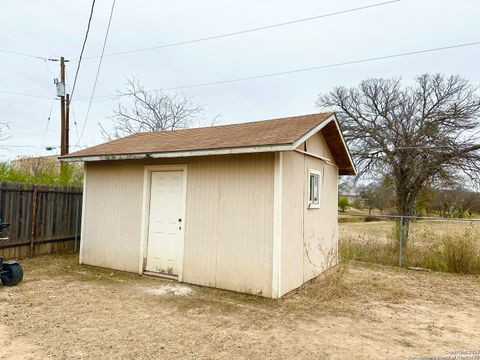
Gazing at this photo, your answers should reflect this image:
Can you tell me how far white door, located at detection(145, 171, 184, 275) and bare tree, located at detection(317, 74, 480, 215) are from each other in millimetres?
9915

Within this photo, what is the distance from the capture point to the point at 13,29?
9305mm

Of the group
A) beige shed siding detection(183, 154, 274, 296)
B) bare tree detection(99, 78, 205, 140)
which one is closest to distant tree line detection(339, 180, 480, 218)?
beige shed siding detection(183, 154, 274, 296)

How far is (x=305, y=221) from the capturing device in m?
6.14

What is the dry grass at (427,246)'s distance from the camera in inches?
299

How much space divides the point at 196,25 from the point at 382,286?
28.3 feet

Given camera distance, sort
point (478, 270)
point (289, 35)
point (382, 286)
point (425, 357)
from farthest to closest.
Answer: point (289, 35) → point (478, 270) → point (382, 286) → point (425, 357)

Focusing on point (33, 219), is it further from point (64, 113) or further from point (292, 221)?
point (64, 113)

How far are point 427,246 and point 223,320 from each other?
6.41m

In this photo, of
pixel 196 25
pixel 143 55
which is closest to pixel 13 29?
pixel 143 55

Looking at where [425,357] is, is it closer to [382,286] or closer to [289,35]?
[382,286]

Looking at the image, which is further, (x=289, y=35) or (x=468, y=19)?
(x=289, y=35)

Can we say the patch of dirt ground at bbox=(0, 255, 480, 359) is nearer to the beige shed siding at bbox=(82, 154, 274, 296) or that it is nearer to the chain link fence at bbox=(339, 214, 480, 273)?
the beige shed siding at bbox=(82, 154, 274, 296)

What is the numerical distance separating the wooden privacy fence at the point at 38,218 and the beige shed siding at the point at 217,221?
2.10 m

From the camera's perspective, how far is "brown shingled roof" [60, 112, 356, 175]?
5.21 meters
